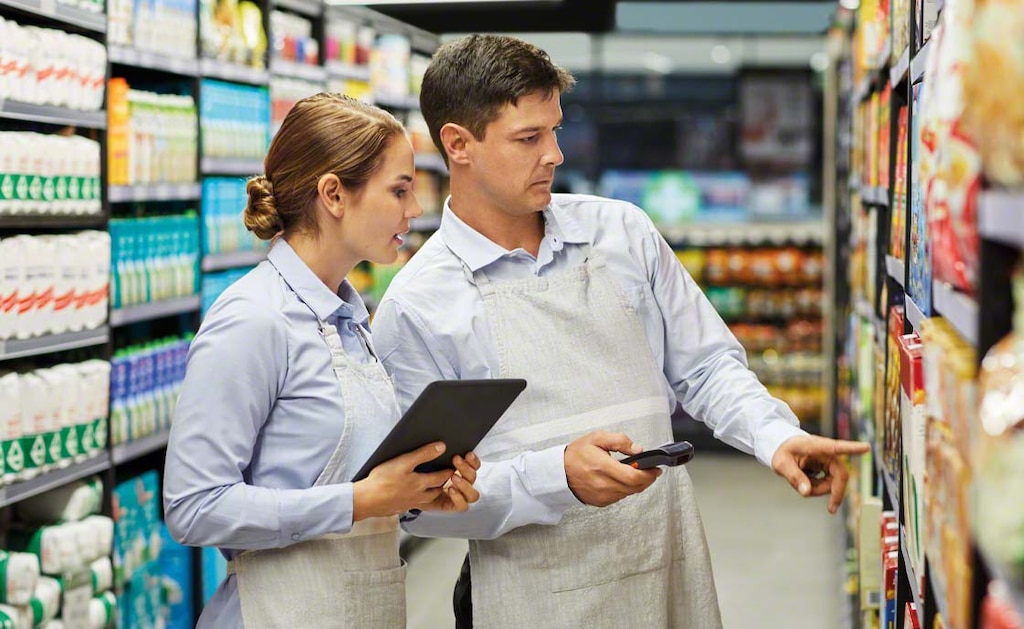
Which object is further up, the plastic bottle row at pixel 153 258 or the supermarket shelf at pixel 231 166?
the supermarket shelf at pixel 231 166

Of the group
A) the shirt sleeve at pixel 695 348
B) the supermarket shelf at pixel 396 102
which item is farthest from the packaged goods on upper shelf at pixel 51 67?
the supermarket shelf at pixel 396 102

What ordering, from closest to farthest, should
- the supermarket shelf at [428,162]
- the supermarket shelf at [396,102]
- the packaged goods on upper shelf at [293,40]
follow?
1. the packaged goods on upper shelf at [293,40]
2. the supermarket shelf at [396,102]
3. the supermarket shelf at [428,162]

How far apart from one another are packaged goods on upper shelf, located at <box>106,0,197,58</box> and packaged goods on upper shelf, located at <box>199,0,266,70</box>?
0.11 metres

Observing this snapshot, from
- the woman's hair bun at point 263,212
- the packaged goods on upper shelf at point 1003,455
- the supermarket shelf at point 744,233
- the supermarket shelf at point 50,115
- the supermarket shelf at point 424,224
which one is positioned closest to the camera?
the packaged goods on upper shelf at point 1003,455

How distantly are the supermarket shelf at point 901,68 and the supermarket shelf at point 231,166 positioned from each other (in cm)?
292

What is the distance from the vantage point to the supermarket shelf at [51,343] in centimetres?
361

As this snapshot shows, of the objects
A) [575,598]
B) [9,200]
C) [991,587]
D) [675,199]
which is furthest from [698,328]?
[675,199]

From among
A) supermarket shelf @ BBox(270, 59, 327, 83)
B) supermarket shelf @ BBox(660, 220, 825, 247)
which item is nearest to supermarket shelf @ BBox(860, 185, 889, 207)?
supermarket shelf @ BBox(270, 59, 327, 83)

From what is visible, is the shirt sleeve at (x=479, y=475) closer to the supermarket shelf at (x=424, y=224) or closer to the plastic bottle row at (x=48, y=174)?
the plastic bottle row at (x=48, y=174)

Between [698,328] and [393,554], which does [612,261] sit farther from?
[393,554]

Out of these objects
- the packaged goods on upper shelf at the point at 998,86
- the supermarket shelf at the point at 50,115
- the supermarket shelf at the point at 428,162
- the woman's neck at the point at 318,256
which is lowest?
the woman's neck at the point at 318,256

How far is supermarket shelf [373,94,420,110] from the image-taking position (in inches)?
273

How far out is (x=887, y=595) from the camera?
2.84m

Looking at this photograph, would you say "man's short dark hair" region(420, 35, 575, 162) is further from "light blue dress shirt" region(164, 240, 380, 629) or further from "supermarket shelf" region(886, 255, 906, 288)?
"supermarket shelf" region(886, 255, 906, 288)
